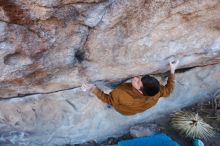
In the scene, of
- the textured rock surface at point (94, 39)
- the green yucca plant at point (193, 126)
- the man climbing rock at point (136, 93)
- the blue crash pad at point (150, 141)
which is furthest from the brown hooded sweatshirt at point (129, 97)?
the green yucca plant at point (193, 126)

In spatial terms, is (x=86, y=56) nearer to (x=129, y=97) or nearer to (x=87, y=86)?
(x=87, y=86)

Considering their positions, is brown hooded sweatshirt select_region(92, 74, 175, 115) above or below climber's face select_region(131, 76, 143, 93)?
below

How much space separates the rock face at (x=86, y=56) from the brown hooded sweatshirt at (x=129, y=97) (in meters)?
0.19

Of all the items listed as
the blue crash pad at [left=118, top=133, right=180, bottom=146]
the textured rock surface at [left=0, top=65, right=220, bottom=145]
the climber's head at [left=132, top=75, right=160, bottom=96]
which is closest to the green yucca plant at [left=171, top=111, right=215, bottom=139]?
the textured rock surface at [left=0, top=65, right=220, bottom=145]

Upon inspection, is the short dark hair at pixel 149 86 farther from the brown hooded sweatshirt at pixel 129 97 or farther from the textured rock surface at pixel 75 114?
the textured rock surface at pixel 75 114

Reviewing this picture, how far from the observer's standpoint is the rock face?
322 centimetres

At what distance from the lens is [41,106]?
4.12 m

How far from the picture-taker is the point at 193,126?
174 inches

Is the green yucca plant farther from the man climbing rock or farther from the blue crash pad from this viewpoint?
the man climbing rock

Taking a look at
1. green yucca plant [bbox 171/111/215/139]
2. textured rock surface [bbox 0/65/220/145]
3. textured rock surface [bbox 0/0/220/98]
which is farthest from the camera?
green yucca plant [bbox 171/111/215/139]

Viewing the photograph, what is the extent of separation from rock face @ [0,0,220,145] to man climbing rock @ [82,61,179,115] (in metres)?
0.17

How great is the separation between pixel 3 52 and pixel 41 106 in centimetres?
97

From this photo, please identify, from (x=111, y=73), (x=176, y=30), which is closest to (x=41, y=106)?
(x=111, y=73)

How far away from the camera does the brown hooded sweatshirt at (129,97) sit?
364 cm
